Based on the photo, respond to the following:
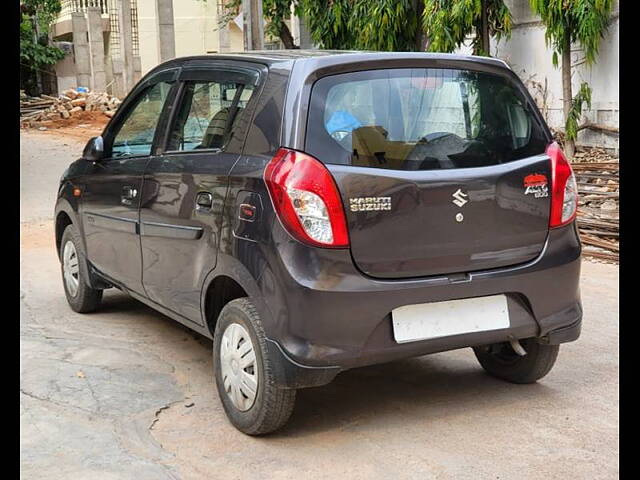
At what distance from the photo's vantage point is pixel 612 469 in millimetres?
3734

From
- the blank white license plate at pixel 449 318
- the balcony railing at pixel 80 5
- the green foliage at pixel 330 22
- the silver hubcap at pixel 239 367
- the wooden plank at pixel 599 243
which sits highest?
the balcony railing at pixel 80 5

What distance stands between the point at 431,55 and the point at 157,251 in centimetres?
187

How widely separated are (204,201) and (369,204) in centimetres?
100

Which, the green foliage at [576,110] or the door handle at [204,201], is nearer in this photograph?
the door handle at [204,201]

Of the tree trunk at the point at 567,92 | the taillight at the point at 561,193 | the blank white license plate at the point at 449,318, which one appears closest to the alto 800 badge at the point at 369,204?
the blank white license plate at the point at 449,318

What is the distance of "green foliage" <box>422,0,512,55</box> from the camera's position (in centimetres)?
1176

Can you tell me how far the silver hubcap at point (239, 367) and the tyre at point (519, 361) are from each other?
1.47 meters

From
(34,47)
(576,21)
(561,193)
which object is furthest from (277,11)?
(34,47)

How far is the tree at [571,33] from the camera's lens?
33.4 feet

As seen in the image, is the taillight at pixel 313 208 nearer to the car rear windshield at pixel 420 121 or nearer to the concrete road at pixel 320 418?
the car rear windshield at pixel 420 121

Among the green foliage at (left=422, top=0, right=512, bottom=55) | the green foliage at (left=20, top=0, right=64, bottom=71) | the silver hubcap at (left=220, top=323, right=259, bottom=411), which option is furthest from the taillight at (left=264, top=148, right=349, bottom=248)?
the green foliage at (left=20, top=0, right=64, bottom=71)

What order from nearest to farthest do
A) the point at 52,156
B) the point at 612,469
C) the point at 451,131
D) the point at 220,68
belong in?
the point at 612,469 < the point at 451,131 < the point at 220,68 < the point at 52,156
